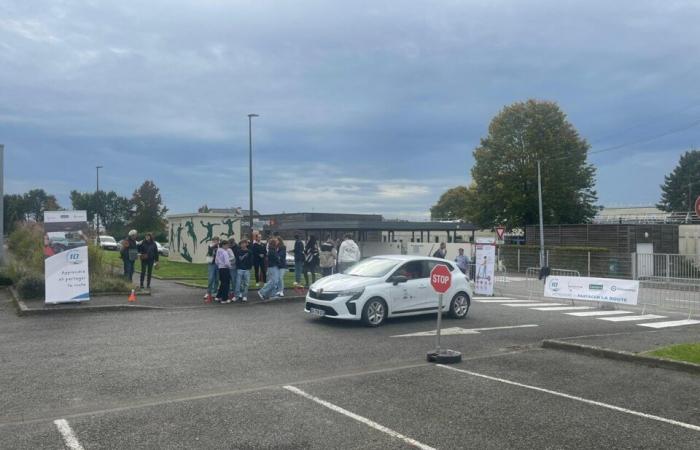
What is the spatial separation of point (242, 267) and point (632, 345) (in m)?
9.50

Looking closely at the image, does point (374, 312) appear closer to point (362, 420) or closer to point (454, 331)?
point (454, 331)

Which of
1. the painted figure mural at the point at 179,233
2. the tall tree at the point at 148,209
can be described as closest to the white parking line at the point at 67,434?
the painted figure mural at the point at 179,233

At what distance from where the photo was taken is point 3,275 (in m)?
20.1

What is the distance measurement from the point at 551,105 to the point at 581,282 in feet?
125

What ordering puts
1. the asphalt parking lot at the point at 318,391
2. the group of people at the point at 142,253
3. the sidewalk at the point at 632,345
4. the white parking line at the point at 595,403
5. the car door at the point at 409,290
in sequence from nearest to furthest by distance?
the asphalt parking lot at the point at 318,391, the white parking line at the point at 595,403, the sidewalk at the point at 632,345, the car door at the point at 409,290, the group of people at the point at 142,253

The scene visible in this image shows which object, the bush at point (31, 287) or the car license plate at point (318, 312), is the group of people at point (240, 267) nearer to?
the car license plate at point (318, 312)

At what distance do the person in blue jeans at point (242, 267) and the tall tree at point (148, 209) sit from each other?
6476 centimetres

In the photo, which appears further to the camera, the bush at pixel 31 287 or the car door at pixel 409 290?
the bush at pixel 31 287

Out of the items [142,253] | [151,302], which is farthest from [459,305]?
[142,253]

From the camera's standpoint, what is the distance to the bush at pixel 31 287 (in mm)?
15969

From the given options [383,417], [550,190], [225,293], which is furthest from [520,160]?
[383,417]

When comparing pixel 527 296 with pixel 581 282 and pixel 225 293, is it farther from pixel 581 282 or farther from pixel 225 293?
pixel 225 293

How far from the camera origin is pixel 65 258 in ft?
50.0

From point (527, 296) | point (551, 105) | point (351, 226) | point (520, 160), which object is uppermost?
point (551, 105)
